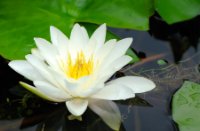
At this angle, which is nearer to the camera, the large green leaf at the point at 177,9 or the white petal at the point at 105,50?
the white petal at the point at 105,50

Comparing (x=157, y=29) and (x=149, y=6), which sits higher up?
(x=149, y=6)

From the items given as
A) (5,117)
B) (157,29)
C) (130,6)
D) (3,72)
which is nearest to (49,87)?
(5,117)

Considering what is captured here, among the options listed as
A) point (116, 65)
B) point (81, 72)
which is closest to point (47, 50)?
point (81, 72)

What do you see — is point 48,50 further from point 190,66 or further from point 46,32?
point 190,66

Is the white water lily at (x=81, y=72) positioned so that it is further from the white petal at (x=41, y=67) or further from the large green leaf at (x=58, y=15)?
the large green leaf at (x=58, y=15)

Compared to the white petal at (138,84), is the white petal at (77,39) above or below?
above

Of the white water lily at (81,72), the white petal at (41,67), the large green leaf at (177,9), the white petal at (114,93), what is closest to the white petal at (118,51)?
the white water lily at (81,72)
